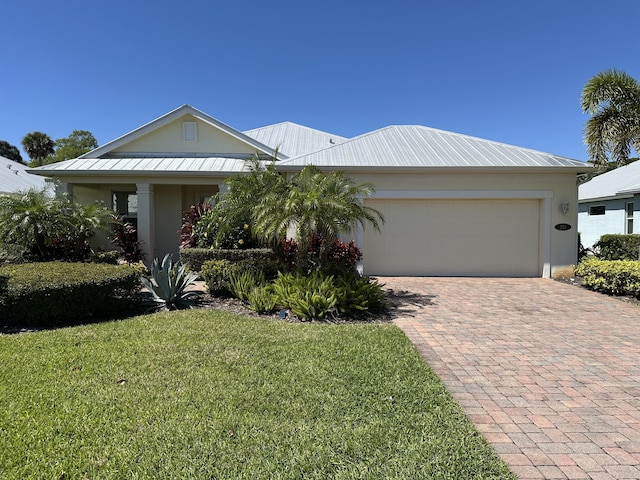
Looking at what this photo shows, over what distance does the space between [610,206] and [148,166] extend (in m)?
21.0

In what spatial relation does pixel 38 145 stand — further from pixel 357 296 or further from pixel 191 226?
pixel 357 296

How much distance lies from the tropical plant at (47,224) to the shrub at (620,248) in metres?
16.3

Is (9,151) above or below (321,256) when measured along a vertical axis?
above

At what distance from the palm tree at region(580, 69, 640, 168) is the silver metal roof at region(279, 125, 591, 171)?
7.77ft

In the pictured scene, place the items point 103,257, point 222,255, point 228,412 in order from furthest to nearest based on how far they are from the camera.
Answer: point 103,257 → point 222,255 → point 228,412

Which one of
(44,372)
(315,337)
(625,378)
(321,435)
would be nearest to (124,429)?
(321,435)

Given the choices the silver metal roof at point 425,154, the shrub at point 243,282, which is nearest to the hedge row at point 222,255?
the shrub at point 243,282

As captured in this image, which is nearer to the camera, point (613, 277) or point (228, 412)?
point (228, 412)

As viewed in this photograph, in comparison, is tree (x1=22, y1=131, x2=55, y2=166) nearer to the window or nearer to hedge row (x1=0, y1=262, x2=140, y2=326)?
the window

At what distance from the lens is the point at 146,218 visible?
12047 millimetres

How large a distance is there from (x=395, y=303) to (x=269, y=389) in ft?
15.5


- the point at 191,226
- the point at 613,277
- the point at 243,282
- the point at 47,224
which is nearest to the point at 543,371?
the point at 243,282

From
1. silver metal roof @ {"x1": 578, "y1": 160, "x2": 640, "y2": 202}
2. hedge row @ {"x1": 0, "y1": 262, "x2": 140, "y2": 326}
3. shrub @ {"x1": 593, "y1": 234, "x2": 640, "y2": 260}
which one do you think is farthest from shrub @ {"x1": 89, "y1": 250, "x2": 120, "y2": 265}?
silver metal roof @ {"x1": 578, "y1": 160, "x2": 640, "y2": 202}

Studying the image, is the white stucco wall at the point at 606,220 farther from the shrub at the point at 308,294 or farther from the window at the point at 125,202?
the window at the point at 125,202
